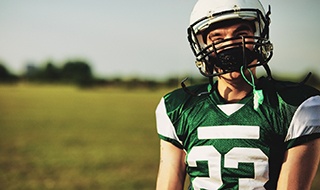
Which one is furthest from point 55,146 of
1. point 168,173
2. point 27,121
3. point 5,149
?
point 168,173

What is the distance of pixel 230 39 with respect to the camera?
2203 mm

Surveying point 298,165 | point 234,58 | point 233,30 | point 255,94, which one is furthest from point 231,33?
point 298,165

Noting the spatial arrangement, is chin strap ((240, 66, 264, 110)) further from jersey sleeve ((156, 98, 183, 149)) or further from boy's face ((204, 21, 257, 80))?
jersey sleeve ((156, 98, 183, 149))

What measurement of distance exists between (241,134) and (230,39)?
384 millimetres

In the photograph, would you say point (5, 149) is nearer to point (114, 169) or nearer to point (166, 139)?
point (114, 169)

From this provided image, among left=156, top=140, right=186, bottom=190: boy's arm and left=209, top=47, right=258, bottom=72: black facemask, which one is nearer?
left=209, top=47, right=258, bottom=72: black facemask

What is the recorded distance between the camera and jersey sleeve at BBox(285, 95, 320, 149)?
84.0 inches

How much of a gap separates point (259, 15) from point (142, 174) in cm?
725

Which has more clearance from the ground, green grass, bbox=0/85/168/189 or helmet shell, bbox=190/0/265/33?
helmet shell, bbox=190/0/265/33

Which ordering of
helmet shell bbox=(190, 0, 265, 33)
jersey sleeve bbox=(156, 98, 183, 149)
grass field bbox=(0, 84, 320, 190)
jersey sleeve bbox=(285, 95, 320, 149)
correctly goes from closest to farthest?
jersey sleeve bbox=(285, 95, 320, 149) → helmet shell bbox=(190, 0, 265, 33) → jersey sleeve bbox=(156, 98, 183, 149) → grass field bbox=(0, 84, 320, 190)

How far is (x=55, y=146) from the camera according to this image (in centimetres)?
1320

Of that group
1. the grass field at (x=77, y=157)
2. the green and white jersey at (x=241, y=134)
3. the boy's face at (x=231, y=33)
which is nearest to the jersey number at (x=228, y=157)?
the green and white jersey at (x=241, y=134)

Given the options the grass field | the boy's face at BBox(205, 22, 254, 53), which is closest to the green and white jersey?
the boy's face at BBox(205, 22, 254, 53)

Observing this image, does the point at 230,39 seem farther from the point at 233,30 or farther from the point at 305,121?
the point at 305,121
